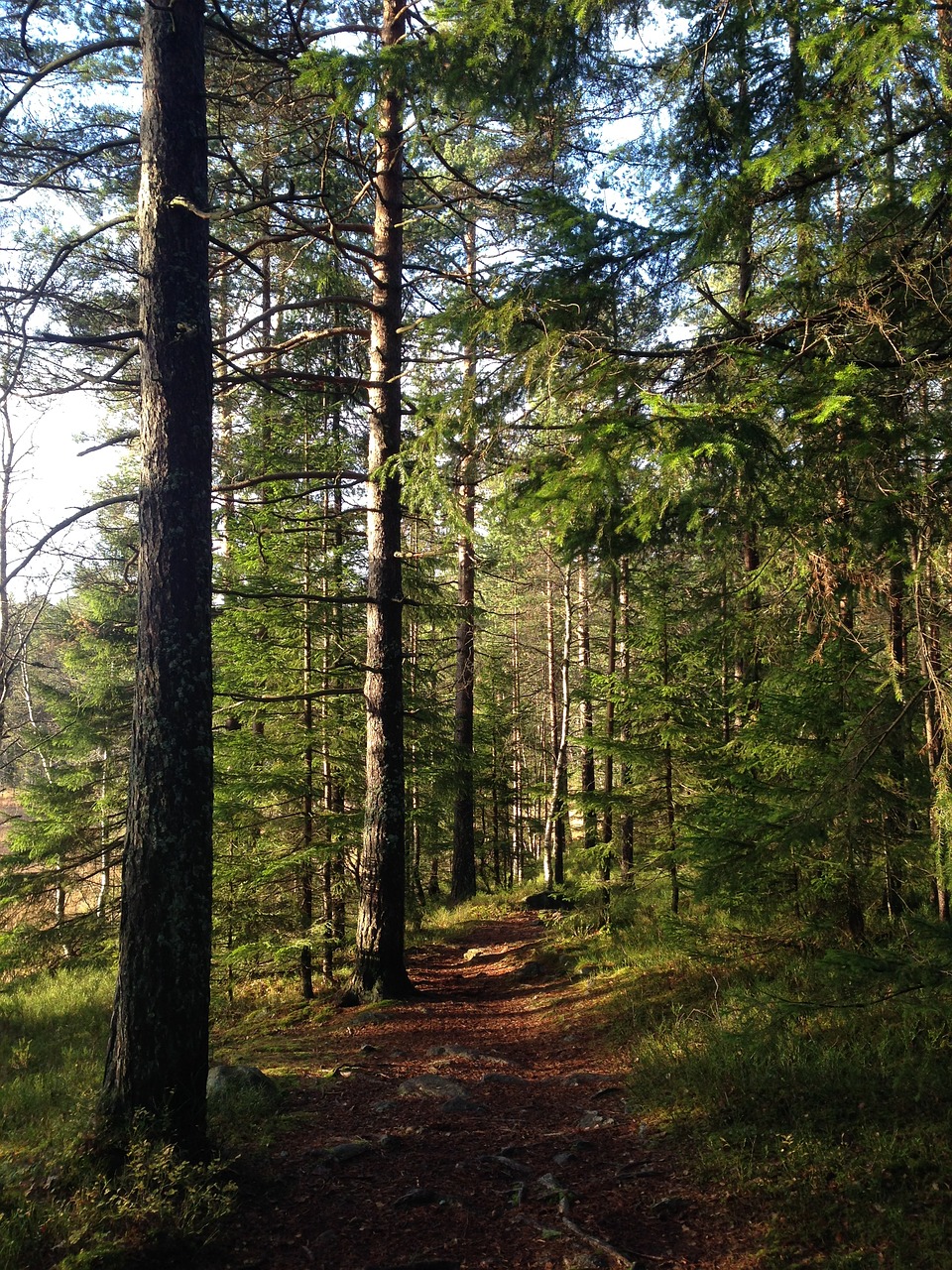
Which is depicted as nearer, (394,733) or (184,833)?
(184,833)

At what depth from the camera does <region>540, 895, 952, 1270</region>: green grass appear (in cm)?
370

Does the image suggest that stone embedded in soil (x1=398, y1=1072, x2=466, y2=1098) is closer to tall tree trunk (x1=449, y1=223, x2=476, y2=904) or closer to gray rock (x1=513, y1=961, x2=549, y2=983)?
gray rock (x1=513, y1=961, x2=549, y2=983)

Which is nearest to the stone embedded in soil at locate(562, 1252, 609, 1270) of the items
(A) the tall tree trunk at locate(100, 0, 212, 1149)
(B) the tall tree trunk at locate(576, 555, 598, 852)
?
(A) the tall tree trunk at locate(100, 0, 212, 1149)

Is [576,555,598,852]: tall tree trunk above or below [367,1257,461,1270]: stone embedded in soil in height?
above

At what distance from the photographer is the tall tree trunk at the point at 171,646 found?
4.46 m

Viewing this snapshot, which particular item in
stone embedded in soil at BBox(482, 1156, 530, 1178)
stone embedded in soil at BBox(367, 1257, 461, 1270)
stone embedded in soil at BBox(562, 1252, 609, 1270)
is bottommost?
stone embedded in soil at BBox(482, 1156, 530, 1178)

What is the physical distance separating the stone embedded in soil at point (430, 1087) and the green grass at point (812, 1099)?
142cm

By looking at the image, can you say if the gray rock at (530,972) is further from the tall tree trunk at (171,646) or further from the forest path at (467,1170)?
the tall tree trunk at (171,646)

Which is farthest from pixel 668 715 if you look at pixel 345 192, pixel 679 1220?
pixel 345 192

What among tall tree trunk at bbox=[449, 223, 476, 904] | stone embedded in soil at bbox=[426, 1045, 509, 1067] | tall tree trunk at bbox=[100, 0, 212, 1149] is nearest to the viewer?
tall tree trunk at bbox=[100, 0, 212, 1149]

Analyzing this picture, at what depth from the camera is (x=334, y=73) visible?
5.47 meters

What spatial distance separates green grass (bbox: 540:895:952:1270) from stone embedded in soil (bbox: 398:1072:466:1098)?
4.67ft

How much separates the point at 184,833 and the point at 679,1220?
358 centimetres

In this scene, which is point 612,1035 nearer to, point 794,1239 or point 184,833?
point 794,1239
